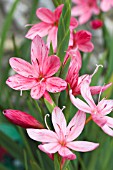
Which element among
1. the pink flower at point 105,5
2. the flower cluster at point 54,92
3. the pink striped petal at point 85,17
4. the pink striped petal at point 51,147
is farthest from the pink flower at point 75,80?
the pink striped petal at point 85,17

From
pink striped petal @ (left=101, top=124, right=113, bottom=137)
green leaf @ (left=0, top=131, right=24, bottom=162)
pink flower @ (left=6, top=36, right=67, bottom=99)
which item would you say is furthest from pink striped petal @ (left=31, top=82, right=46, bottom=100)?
green leaf @ (left=0, top=131, right=24, bottom=162)

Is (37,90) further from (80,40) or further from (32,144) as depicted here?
(32,144)

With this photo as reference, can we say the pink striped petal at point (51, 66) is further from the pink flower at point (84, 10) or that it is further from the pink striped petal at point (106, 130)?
the pink flower at point (84, 10)

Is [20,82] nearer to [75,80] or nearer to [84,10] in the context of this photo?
[75,80]

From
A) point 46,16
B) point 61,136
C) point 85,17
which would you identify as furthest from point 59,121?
point 85,17

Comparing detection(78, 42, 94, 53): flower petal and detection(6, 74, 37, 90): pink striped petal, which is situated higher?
detection(78, 42, 94, 53): flower petal

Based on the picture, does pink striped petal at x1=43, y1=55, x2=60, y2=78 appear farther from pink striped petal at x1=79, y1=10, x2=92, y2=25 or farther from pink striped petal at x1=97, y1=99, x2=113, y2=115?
pink striped petal at x1=79, y1=10, x2=92, y2=25
